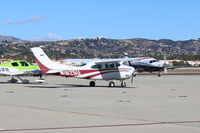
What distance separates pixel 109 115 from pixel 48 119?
227cm

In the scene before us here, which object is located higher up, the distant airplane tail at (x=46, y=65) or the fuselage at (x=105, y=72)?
the distant airplane tail at (x=46, y=65)

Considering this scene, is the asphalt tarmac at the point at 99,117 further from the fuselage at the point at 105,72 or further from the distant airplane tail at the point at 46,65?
the fuselage at the point at 105,72

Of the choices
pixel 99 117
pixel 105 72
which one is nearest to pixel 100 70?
pixel 105 72

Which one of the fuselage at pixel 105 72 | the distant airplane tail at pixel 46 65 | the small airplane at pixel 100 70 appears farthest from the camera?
the fuselage at pixel 105 72

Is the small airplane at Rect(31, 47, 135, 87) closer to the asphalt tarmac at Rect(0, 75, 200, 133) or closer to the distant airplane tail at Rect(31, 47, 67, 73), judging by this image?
the distant airplane tail at Rect(31, 47, 67, 73)

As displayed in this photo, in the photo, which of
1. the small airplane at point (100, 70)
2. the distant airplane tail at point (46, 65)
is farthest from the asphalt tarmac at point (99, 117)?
the small airplane at point (100, 70)

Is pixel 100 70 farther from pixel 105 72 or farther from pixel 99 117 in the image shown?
pixel 99 117

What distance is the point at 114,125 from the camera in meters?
14.1

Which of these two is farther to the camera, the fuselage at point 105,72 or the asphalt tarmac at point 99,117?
the fuselage at point 105,72

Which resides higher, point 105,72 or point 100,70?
point 100,70

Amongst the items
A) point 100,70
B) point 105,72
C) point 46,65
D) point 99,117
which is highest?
point 46,65

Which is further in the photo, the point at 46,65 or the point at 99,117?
the point at 46,65

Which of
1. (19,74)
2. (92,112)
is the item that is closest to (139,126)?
(92,112)

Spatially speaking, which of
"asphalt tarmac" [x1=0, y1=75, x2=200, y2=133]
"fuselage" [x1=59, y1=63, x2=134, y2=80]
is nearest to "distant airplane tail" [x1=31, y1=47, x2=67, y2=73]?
"fuselage" [x1=59, y1=63, x2=134, y2=80]
